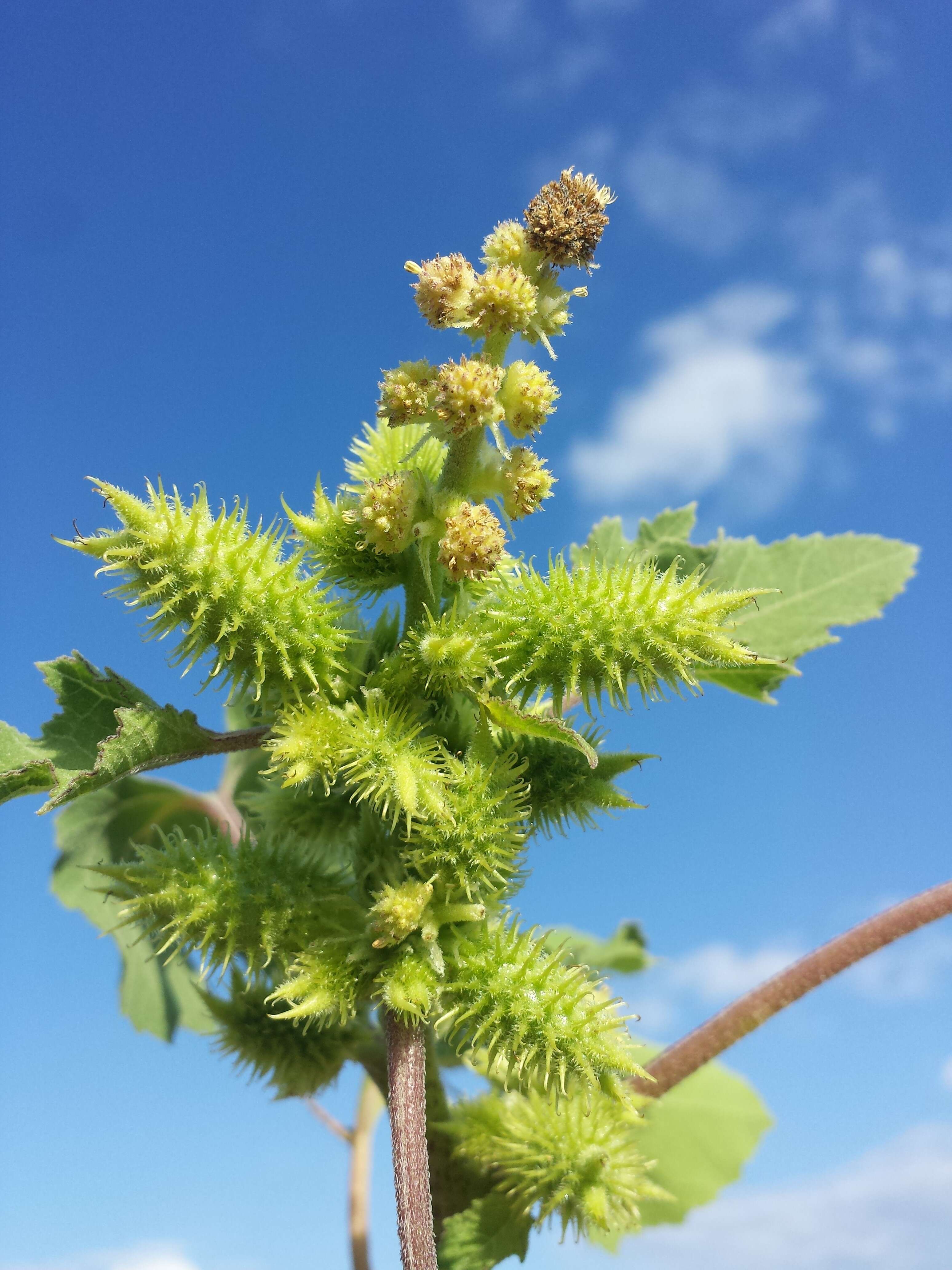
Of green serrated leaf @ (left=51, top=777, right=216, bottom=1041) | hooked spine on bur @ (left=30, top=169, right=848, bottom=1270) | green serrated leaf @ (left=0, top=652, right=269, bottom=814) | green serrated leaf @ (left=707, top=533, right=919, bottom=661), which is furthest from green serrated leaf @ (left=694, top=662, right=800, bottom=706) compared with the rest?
green serrated leaf @ (left=51, top=777, right=216, bottom=1041)

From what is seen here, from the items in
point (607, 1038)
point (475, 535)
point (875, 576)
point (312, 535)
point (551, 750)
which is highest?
point (875, 576)

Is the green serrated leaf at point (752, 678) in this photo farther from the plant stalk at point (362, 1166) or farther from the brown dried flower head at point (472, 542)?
the plant stalk at point (362, 1166)

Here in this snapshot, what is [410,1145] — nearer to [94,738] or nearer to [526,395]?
[94,738]

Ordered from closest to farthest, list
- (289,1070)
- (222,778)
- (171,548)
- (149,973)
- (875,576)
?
(171,548) → (289,1070) → (875,576) → (149,973) → (222,778)

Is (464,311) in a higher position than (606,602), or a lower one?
higher

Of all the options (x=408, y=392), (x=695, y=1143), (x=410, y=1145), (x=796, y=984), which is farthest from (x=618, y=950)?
(x=408, y=392)

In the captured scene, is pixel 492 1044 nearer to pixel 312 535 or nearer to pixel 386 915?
pixel 386 915

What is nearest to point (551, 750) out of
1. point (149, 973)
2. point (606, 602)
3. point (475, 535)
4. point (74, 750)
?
point (606, 602)
